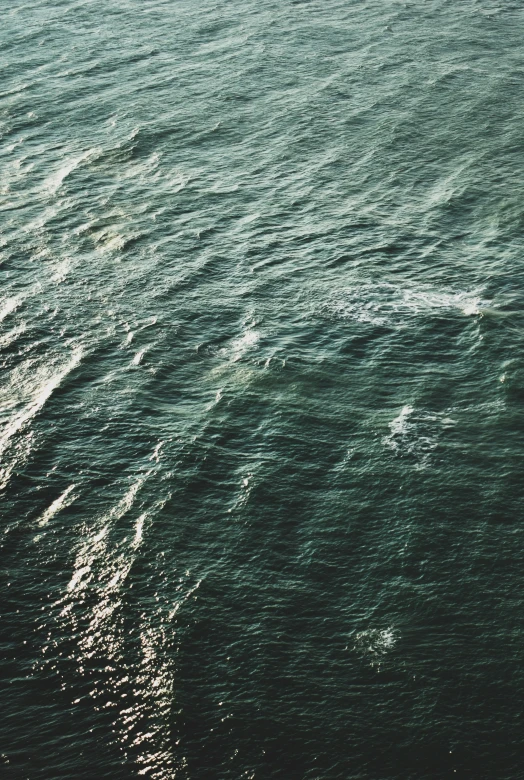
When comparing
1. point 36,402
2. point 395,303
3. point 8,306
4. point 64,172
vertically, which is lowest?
point 395,303

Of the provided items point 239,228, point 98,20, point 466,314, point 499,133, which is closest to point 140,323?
point 239,228

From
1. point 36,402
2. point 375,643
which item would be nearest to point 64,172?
point 36,402

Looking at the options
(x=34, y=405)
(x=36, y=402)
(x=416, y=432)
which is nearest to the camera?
(x=416, y=432)

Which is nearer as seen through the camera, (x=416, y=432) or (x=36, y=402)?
(x=416, y=432)

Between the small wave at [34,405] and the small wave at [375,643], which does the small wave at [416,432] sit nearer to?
the small wave at [375,643]

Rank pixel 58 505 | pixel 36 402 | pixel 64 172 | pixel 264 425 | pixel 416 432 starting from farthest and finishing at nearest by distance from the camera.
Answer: pixel 64 172 → pixel 36 402 → pixel 264 425 → pixel 416 432 → pixel 58 505

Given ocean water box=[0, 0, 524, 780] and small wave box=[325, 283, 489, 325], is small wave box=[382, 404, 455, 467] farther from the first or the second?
small wave box=[325, 283, 489, 325]

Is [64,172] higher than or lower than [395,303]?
higher

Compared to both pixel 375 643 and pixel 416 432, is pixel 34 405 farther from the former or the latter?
pixel 375 643
